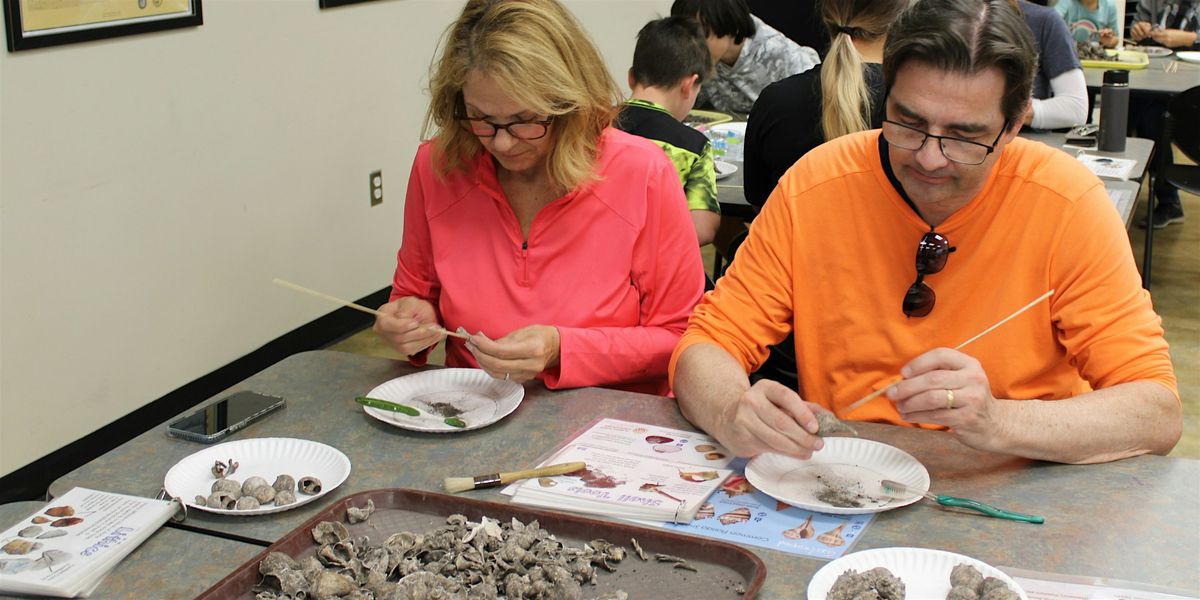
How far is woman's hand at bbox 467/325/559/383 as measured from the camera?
1847 mm

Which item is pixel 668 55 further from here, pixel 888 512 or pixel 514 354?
pixel 888 512

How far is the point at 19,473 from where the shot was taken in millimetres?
3209

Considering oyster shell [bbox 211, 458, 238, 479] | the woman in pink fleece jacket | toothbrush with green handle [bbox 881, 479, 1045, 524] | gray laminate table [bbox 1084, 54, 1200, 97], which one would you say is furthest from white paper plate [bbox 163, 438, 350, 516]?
gray laminate table [bbox 1084, 54, 1200, 97]

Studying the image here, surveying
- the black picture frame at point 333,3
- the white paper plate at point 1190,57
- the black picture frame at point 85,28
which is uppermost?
the black picture frame at point 333,3

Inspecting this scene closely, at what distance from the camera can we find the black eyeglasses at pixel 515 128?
1.97 m

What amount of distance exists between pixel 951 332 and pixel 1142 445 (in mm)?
333

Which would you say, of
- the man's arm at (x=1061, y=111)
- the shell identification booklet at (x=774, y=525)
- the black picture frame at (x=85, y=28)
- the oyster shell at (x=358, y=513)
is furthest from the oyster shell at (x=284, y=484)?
the man's arm at (x=1061, y=111)

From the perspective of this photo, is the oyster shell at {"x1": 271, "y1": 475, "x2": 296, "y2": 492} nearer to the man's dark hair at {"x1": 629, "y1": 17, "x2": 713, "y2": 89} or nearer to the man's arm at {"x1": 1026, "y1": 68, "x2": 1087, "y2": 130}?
the man's dark hair at {"x1": 629, "y1": 17, "x2": 713, "y2": 89}

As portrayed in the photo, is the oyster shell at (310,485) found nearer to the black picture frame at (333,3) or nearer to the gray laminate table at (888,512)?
the gray laminate table at (888,512)

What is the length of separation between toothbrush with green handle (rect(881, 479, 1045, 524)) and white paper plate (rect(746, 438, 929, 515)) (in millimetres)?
12

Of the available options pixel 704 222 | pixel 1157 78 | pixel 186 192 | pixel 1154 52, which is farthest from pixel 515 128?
pixel 1154 52

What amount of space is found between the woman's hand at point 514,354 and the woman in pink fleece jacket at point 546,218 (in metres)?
0.07

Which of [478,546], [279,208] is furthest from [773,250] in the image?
[279,208]

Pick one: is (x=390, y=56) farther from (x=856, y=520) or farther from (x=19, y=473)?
(x=856, y=520)
